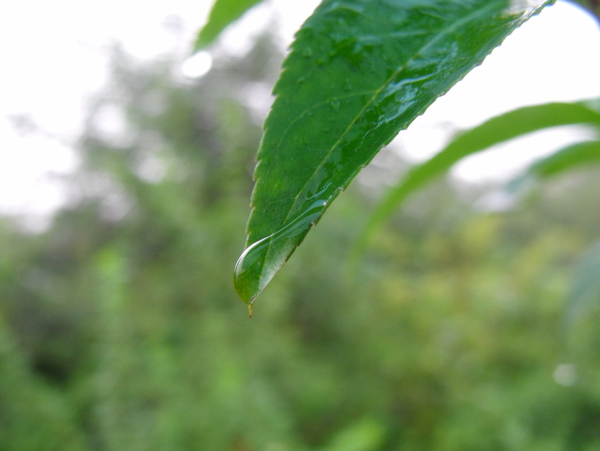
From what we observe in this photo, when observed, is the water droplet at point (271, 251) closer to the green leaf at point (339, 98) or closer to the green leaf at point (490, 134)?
the green leaf at point (339, 98)

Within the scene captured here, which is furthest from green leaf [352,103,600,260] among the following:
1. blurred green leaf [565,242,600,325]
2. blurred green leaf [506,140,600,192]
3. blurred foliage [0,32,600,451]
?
blurred foliage [0,32,600,451]

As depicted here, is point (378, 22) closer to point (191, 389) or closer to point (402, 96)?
point (402, 96)

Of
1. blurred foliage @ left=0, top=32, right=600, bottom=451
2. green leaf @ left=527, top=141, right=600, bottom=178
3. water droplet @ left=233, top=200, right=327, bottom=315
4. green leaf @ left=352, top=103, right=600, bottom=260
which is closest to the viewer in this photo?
water droplet @ left=233, top=200, right=327, bottom=315

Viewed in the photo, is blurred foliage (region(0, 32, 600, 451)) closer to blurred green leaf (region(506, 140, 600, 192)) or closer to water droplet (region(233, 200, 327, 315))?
blurred green leaf (region(506, 140, 600, 192))

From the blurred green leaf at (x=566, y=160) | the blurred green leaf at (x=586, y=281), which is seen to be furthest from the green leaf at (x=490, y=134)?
the blurred green leaf at (x=586, y=281)

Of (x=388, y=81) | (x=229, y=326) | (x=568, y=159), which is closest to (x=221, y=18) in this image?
(x=388, y=81)

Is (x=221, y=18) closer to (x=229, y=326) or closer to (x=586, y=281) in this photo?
(x=586, y=281)
